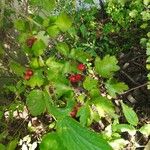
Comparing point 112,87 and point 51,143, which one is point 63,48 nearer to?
point 112,87

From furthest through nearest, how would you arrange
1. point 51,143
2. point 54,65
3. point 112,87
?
point 112,87 → point 54,65 → point 51,143

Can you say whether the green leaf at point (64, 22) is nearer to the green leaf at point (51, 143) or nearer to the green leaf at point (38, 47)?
the green leaf at point (38, 47)

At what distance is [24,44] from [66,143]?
1.19 meters

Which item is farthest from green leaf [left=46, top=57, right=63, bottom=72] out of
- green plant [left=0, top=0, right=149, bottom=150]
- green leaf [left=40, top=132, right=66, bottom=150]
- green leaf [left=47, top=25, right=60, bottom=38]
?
green leaf [left=40, top=132, right=66, bottom=150]

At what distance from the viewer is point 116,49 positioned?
14.3 ft

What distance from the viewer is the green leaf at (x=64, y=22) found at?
1.45 m

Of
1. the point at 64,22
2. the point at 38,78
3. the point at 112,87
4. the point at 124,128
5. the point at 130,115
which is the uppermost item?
the point at 64,22

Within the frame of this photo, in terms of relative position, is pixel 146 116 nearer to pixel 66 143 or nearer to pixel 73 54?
pixel 73 54

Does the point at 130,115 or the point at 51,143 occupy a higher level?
the point at 51,143

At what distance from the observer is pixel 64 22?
147cm

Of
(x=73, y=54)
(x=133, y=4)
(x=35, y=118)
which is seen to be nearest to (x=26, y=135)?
(x=35, y=118)

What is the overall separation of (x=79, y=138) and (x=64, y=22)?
1.06 m

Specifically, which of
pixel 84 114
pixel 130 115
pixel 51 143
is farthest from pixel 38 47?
pixel 51 143

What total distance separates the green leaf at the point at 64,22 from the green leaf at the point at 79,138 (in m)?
0.99
